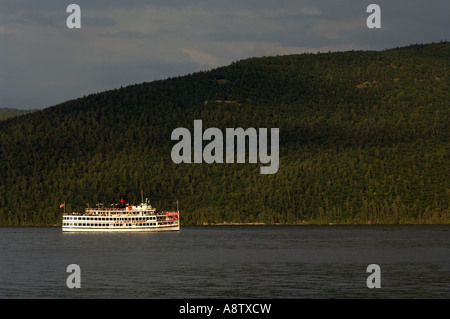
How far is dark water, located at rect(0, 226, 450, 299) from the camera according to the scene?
3546 inches

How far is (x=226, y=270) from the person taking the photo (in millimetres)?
115125

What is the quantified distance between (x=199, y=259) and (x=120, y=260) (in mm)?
12614

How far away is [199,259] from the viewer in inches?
5310

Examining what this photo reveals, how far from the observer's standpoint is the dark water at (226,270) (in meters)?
90.1

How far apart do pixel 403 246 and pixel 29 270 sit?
3215 inches

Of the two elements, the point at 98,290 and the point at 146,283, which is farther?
the point at 146,283

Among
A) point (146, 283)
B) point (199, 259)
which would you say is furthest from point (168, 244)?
point (146, 283)

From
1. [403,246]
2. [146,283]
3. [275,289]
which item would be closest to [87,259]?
[146,283]
